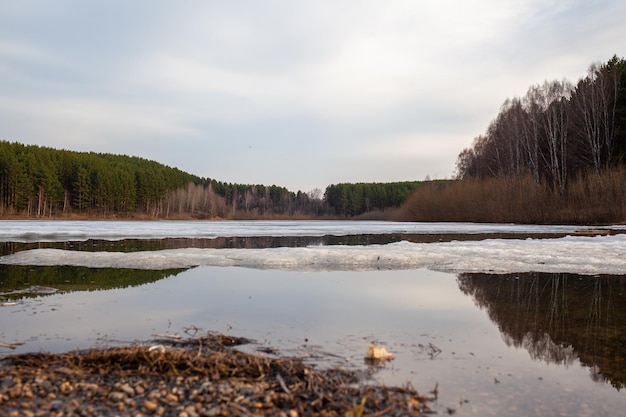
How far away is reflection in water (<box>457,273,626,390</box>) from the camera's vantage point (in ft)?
14.7

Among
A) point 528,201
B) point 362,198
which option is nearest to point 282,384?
point 528,201

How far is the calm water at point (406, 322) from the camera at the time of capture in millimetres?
3750

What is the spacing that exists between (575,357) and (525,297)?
10.4 feet

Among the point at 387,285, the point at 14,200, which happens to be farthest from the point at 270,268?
the point at 14,200

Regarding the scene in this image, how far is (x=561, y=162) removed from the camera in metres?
39.5

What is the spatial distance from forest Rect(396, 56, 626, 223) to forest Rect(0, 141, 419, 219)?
58.1 meters

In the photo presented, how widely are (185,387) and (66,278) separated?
693 centimetres

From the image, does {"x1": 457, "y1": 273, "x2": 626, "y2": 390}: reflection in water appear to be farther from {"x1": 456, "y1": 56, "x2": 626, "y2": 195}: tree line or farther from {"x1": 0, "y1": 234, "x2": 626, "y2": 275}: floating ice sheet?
{"x1": 456, "y1": 56, "x2": 626, "y2": 195}: tree line

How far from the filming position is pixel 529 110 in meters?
41.2

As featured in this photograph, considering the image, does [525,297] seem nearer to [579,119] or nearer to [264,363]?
[264,363]

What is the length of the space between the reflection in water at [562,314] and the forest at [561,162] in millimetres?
24894

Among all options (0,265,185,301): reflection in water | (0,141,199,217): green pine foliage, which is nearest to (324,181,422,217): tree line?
(0,141,199,217): green pine foliage

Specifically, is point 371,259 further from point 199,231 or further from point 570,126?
point 570,126

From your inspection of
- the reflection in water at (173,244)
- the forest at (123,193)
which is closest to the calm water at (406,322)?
the reflection in water at (173,244)
